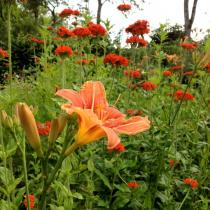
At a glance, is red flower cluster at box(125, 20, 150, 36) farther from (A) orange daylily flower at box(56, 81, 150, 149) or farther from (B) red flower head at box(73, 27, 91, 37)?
(A) orange daylily flower at box(56, 81, 150, 149)

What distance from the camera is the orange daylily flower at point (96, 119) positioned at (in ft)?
2.72

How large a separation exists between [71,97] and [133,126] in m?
0.13

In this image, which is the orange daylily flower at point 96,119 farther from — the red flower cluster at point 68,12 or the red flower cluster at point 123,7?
the red flower cluster at point 68,12

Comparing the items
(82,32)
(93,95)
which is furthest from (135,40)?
(93,95)

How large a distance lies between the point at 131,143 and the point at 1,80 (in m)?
6.03

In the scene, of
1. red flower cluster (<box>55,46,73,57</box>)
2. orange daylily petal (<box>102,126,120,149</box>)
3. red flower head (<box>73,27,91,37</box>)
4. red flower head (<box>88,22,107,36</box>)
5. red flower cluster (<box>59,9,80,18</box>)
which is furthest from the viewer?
red flower cluster (<box>59,9,80,18</box>)

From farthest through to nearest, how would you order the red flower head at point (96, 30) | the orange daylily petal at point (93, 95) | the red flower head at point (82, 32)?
the red flower head at point (96, 30), the red flower head at point (82, 32), the orange daylily petal at point (93, 95)

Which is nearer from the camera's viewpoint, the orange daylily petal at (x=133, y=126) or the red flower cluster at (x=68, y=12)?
the orange daylily petal at (x=133, y=126)

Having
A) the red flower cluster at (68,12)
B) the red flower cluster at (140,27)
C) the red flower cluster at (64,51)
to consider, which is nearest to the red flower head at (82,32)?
the red flower cluster at (64,51)

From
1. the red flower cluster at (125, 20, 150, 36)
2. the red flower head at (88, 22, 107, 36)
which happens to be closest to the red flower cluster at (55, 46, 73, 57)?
the red flower head at (88, 22, 107, 36)

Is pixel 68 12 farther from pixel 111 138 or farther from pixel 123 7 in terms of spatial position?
pixel 111 138

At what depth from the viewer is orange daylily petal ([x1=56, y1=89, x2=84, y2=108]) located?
88cm

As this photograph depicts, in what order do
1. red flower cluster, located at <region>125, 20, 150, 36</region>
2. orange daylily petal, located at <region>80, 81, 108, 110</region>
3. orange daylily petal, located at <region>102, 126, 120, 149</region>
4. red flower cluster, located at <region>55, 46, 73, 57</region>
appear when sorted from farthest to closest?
red flower cluster, located at <region>125, 20, 150, 36</region>
red flower cluster, located at <region>55, 46, 73, 57</region>
orange daylily petal, located at <region>80, 81, 108, 110</region>
orange daylily petal, located at <region>102, 126, 120, 149</region>

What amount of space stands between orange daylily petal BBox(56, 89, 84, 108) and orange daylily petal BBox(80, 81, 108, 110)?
0.02 m
